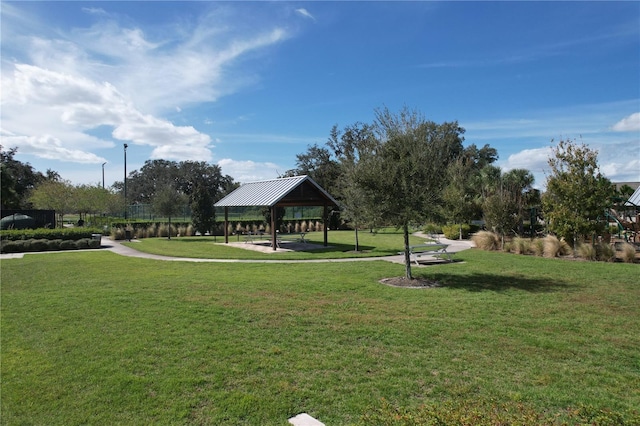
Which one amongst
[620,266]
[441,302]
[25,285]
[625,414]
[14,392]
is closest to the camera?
[625,414]

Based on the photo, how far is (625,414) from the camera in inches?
166

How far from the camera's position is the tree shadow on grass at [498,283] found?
10.8 m

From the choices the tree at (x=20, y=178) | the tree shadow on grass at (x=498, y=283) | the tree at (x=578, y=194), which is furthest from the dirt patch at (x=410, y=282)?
the tree at (x=20, y=178)

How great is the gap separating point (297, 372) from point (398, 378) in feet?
4.12

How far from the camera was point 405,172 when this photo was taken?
11.1 metres

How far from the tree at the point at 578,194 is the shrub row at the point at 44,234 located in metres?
23.3

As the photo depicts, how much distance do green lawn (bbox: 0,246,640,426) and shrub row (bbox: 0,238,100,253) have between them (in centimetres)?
1052

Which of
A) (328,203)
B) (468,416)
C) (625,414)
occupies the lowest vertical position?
(625,414)

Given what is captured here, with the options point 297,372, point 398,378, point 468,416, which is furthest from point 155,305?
point 468,416

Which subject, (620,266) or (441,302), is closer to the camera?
(441,302)

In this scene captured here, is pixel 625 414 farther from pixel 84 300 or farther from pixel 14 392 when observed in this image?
pixel 84 300

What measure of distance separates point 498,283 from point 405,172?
4052 mm

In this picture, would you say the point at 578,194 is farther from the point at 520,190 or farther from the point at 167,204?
the point at 167,204

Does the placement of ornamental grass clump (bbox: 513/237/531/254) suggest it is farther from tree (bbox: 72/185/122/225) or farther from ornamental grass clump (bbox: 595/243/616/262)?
tree (bbox: 72/185/122/225)
